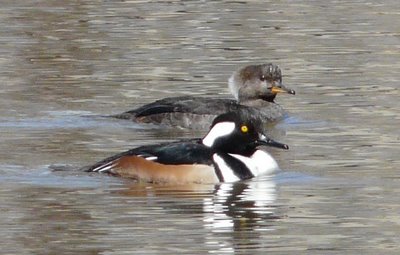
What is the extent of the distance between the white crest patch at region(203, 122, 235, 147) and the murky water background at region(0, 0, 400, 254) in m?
0.64

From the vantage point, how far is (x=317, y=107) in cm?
1825

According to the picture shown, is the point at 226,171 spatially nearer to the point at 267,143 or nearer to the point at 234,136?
the point at 234,136

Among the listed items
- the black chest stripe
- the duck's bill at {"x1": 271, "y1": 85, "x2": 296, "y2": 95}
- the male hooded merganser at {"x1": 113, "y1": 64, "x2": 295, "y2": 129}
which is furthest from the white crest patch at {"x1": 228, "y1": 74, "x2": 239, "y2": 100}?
the black chest stripe

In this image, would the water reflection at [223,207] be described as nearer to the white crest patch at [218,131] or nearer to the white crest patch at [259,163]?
the white crest patch at [259,163]

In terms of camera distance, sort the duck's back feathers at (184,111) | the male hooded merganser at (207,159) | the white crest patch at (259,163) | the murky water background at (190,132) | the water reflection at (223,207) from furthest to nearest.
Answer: the duck's back feathers at (184,111) → the white crest patch at (259,163) → the male hooded merganser at (207,159) → the murky water background at (190,132) → the water reflection at (223,207)

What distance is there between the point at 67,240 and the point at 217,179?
277cm

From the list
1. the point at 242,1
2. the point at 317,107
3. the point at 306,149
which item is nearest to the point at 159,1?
the point at 242,1

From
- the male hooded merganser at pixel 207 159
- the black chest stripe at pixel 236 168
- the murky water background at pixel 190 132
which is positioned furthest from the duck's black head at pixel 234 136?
the murky water background at pixel 190 132

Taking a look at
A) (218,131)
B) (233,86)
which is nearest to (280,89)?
(233,86)

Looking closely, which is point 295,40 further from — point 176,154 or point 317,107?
point 176,154

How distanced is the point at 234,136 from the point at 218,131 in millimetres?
152

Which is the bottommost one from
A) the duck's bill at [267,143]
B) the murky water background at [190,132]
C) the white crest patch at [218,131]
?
the murky water background at [190,132]

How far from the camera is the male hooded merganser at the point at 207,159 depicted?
45.1 ft

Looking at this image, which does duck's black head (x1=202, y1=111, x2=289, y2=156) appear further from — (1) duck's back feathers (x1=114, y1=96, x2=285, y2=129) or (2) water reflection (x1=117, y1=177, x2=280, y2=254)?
(1) duck's back feathers (x1=114, y1=96, x2=285, y2=129)
